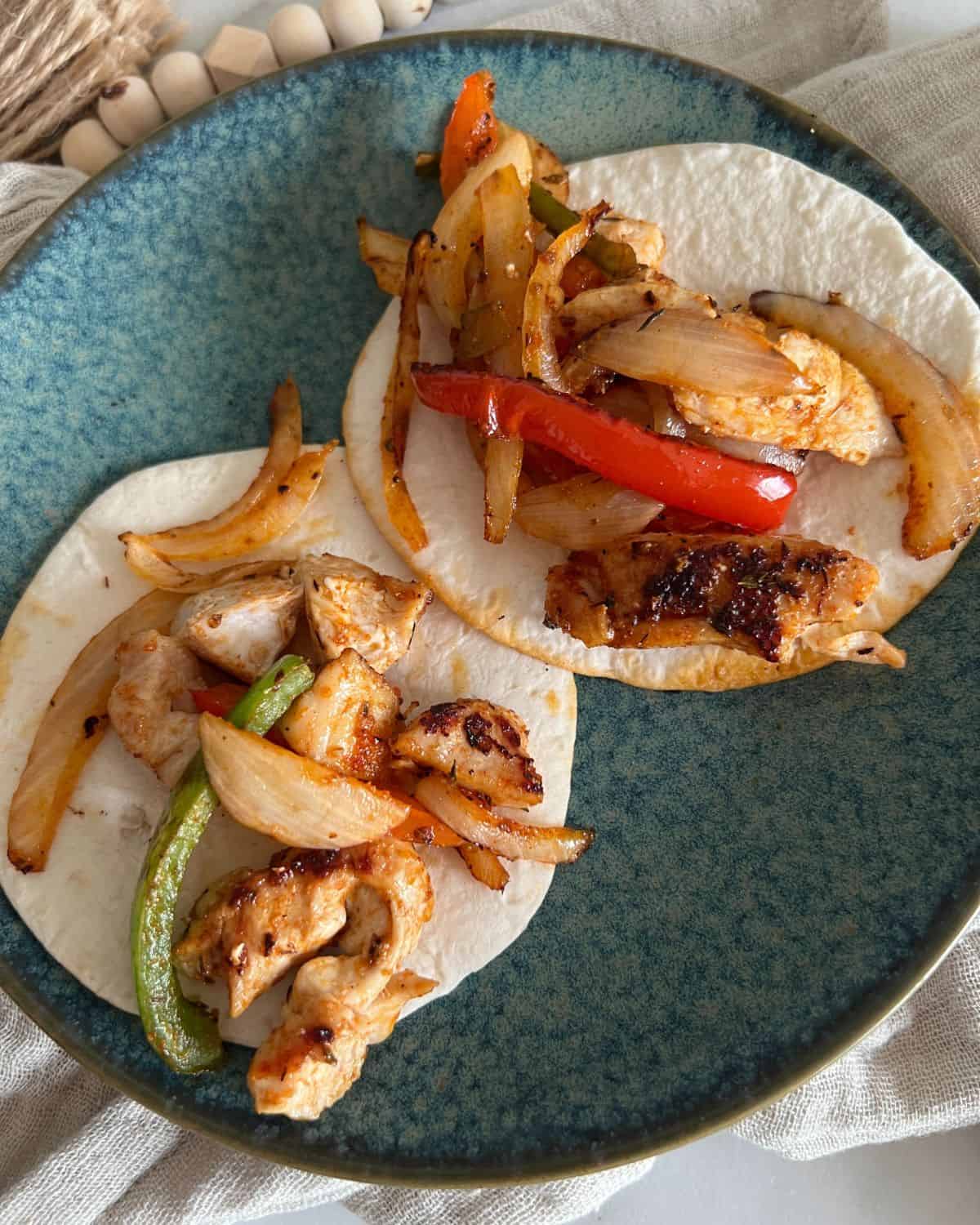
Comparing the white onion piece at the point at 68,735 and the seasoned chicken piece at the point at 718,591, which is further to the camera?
the white onion piece at the point at 68,735

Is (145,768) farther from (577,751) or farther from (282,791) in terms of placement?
(577,751)

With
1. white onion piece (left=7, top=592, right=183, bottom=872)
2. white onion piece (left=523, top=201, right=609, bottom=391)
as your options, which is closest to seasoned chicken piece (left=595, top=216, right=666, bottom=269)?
white onion piece (left=523, top=201, right=609, bottom=391)

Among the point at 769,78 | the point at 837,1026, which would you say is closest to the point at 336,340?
the point at 769,78

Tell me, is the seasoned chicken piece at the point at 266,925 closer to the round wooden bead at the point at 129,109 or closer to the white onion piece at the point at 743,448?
the white onion piece at the point at 743,448

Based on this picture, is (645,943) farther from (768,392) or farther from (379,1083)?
(768,392)

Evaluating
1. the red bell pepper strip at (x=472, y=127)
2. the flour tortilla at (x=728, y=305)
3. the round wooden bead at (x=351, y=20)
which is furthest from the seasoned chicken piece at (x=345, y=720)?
the round wooden bead at (x=351, y=20)

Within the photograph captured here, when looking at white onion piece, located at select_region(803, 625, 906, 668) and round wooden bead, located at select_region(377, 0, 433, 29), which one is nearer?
white onion piece, located at select_region(803, 625, 906, 668)

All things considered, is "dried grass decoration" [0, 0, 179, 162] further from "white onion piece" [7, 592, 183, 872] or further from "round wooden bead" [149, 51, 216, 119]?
"white onion piece" [7, 592, 183, 872]
